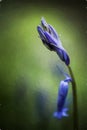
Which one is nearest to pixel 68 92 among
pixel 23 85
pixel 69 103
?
pixel 69 103

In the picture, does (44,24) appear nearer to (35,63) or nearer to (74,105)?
(35,63)

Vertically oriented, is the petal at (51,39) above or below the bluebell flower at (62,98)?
above

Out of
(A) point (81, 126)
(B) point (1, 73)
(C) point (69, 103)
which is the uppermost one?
(B) point (1, 73)

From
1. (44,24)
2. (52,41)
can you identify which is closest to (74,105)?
(52,41)

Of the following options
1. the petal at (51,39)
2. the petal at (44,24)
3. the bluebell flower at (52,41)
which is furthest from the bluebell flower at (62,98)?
the petal at (44,24)

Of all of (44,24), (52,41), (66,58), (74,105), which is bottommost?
(74,105)

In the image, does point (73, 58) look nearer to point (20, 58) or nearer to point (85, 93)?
point (85, 93)

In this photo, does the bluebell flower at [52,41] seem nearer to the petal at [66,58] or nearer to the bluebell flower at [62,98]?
the petal at [66,58]
